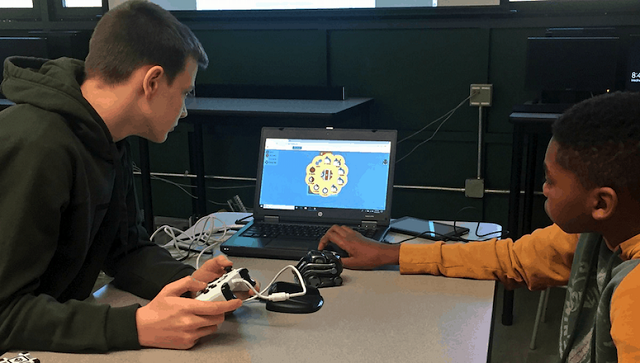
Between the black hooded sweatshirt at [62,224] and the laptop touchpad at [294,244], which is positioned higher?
the black hooded sweatshirt at [62,224]

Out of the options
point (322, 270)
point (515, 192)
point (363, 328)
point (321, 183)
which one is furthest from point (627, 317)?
point (515, 192)

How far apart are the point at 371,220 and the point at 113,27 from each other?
2.47ft

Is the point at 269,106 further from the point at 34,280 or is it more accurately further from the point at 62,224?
the point at 34,280

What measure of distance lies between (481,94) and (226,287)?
8.13 ft

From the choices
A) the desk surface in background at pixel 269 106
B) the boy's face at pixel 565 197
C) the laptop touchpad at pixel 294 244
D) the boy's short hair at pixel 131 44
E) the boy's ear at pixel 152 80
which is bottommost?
the laptop touchpad at pixel 294 244

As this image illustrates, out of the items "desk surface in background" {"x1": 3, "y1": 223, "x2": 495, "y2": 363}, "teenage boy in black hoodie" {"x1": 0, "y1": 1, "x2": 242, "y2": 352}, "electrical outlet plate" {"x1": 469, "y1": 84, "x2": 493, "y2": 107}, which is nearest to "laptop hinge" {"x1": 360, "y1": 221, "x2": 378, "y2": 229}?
"desk surface in background" {"x1": 3, "y1": 223, "x2": 495, "y2": 363}

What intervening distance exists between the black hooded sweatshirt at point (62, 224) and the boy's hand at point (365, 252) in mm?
359

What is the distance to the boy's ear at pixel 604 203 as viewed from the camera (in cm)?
93

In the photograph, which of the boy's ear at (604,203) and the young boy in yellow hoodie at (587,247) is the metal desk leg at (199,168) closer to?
the young boy in yellow hoodie at (587,247)

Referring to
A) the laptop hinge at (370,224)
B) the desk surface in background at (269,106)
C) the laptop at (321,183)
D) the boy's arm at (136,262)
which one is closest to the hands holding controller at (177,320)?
the boy's arm at (136,262)

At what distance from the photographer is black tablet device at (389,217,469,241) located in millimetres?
1532

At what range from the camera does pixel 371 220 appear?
1.52 meters

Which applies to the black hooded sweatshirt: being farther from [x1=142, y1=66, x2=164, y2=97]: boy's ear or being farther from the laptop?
the laptop

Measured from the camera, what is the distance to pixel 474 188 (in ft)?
10.8
